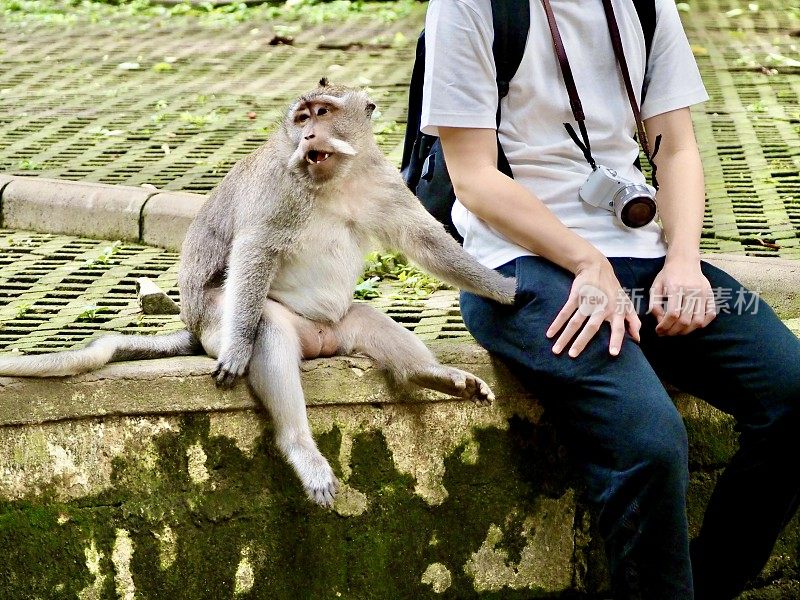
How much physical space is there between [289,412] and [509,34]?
1222 millimetres

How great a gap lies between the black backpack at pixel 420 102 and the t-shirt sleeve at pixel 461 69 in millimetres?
46

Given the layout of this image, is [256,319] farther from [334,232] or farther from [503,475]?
[503,475]

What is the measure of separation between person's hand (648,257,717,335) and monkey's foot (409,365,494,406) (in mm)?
533

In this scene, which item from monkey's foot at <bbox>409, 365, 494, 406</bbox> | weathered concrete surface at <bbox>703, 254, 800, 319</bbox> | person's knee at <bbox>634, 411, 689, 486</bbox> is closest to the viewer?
person's knee at <bbox>634, 411, 689, 486</bbox>

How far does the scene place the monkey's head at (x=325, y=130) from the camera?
3.59 m

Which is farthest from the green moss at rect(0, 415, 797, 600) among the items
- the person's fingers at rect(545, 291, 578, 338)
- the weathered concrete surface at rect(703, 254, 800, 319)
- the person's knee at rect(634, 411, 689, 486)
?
the weathered concrete surface at rect(703, 254, 800, 319)

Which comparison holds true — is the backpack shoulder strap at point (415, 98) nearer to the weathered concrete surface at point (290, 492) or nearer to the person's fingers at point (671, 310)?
the weathered concrete surface at point (290, 492)

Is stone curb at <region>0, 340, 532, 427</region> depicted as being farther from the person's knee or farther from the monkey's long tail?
the person's knee

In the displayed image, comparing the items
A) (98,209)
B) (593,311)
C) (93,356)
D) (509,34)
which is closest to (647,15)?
(509,34)

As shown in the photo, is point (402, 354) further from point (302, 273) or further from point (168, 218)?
point (168, 218)

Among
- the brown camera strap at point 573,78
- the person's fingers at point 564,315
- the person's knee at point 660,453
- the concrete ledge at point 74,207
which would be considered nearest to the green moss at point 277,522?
the person's fingers at point 564,315

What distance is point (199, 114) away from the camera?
27.4 feet

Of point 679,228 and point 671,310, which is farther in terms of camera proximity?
point 679,228

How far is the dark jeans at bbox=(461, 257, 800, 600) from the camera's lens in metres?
3.10
